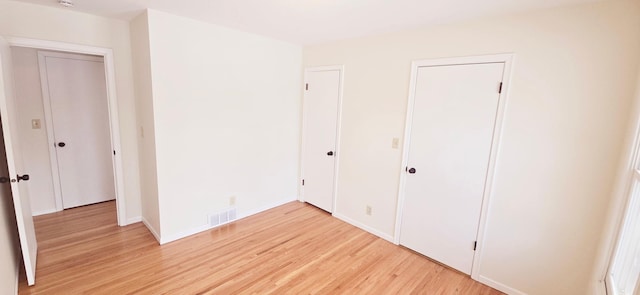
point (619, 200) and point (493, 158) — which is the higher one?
point (493, 158)

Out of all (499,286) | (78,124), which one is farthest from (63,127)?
(499,286)

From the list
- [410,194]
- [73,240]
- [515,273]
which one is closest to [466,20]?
[410,194]

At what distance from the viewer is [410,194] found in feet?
9.36

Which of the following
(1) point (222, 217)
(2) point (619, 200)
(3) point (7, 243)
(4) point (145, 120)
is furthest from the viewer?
(1) point (222, 217)

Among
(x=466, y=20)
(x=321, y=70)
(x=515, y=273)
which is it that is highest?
(x=466, y=20)

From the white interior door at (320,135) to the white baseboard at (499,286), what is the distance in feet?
6.28

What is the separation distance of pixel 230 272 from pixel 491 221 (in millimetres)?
2390

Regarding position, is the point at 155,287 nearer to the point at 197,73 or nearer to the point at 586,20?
the point at 197,73

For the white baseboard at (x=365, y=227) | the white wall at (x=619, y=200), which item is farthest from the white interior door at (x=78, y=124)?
the white wall at (x=619, y=200)

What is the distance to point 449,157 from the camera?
2529mm

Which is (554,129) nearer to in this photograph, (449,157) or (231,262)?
(449,157)

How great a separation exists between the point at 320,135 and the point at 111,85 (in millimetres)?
2482

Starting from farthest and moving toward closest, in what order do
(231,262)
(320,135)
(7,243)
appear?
1. (320,135)
2. (231,262)
3. (7,243)

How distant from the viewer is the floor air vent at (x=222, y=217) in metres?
3.16
